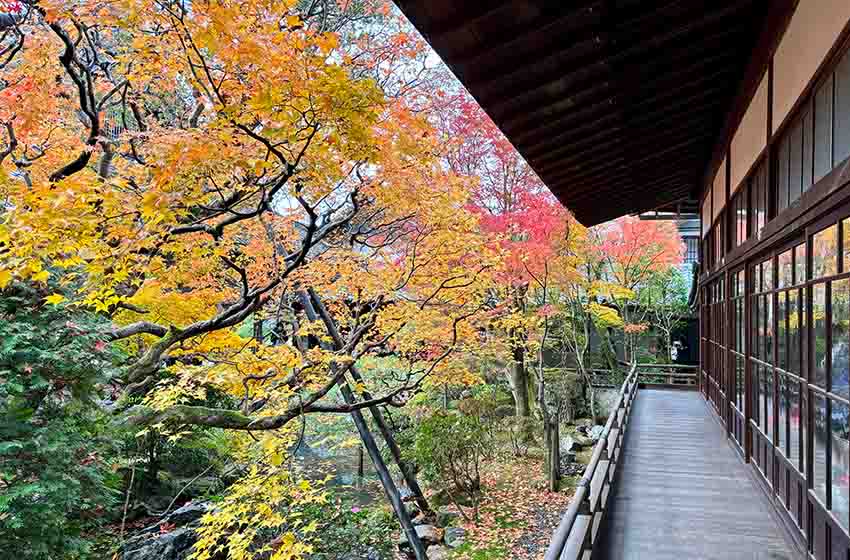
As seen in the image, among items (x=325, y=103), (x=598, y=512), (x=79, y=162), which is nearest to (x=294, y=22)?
(x=325, y=103)

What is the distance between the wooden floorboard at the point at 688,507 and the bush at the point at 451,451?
12.7 ft

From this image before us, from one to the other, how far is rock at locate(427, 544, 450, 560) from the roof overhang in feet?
22.7

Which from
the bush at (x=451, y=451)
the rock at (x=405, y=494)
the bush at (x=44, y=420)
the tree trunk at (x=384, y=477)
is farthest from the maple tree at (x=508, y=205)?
the bush at (x=44, y=420)

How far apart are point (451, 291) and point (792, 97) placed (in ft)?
17.2

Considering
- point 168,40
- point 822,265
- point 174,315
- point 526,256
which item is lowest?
point 174,315

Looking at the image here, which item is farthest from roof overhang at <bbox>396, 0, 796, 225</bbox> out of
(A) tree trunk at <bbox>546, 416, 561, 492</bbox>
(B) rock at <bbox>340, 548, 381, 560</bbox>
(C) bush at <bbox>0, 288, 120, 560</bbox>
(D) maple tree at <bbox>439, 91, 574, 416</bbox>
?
(B) rock at <bbox>340, 548, 381, 560</bbox>

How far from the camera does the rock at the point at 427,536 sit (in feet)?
32.7

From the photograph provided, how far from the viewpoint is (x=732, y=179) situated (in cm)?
684

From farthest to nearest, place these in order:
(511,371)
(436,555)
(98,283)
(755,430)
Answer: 1. (511,371)
2. (436,555)
3. (755,430)
4. (98,283)

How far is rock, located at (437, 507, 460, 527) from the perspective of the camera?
1069 cm

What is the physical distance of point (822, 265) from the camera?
10.5ft

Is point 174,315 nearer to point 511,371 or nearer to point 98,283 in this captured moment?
point 98,283

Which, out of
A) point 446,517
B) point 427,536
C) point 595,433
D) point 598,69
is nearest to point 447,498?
point 446,517

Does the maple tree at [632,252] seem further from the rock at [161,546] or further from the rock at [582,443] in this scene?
the rock at [161,546]
